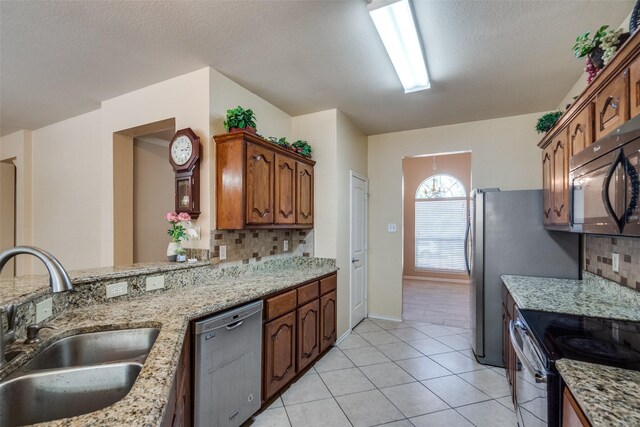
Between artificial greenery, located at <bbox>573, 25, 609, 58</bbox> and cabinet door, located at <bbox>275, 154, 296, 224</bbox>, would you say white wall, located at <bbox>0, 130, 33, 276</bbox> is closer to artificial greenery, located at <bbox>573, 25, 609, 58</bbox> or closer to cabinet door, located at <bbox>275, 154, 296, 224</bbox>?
cabinet door, located at <bbox>275, 154, 296, 224</bbox>

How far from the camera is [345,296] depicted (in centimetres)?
351

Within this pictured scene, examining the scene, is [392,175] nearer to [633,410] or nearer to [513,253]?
[513,253]

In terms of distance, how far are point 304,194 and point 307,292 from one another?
3.52 ft

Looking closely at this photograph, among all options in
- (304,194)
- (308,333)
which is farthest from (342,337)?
(304,194)

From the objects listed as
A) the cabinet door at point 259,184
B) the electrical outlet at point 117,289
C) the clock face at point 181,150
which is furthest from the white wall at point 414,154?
the electrical outlet at point 117,289

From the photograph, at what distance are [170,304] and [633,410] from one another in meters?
1.97

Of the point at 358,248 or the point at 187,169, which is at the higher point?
the point at 187,169

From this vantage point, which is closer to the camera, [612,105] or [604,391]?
[604,391]

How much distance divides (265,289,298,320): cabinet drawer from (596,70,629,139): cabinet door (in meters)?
2.17

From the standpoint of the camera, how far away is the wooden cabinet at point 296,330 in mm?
2148

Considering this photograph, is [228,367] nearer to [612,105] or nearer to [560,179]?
[612,105]

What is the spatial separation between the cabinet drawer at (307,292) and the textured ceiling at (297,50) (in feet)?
6.07

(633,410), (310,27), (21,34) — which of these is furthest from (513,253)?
(21,34)

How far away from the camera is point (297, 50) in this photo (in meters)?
2.19
